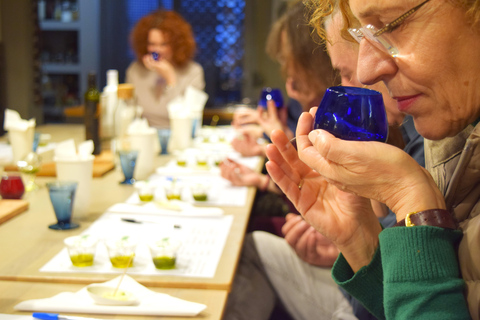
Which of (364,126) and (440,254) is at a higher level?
(364,126)

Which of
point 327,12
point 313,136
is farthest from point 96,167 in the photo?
point 313,136

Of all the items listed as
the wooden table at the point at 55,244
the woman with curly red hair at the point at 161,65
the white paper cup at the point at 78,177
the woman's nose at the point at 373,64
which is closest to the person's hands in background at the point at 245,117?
the woman with curly red hair at the point at 161,65

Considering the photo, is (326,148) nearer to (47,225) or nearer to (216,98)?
(47,225)

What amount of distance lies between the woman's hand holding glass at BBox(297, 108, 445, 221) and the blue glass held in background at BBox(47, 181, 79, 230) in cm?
93

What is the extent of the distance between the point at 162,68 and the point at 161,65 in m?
0.03

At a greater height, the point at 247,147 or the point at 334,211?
the point at 334,211

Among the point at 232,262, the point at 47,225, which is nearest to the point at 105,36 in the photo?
the point at 47,225

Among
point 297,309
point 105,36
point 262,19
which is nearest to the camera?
point 297,309

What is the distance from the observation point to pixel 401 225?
3.05 ft

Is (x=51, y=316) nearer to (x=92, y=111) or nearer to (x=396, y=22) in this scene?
(x=396, y=22)

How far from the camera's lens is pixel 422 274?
0.87 m

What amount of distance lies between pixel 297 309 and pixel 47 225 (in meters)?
0.87

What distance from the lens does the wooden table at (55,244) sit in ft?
4.02

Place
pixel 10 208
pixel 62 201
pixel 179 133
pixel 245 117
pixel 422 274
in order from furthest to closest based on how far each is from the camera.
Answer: pixel 245 117 → pixel 179 133 → pixel 10 208 → pixel 62 201 → pixel 422 274
